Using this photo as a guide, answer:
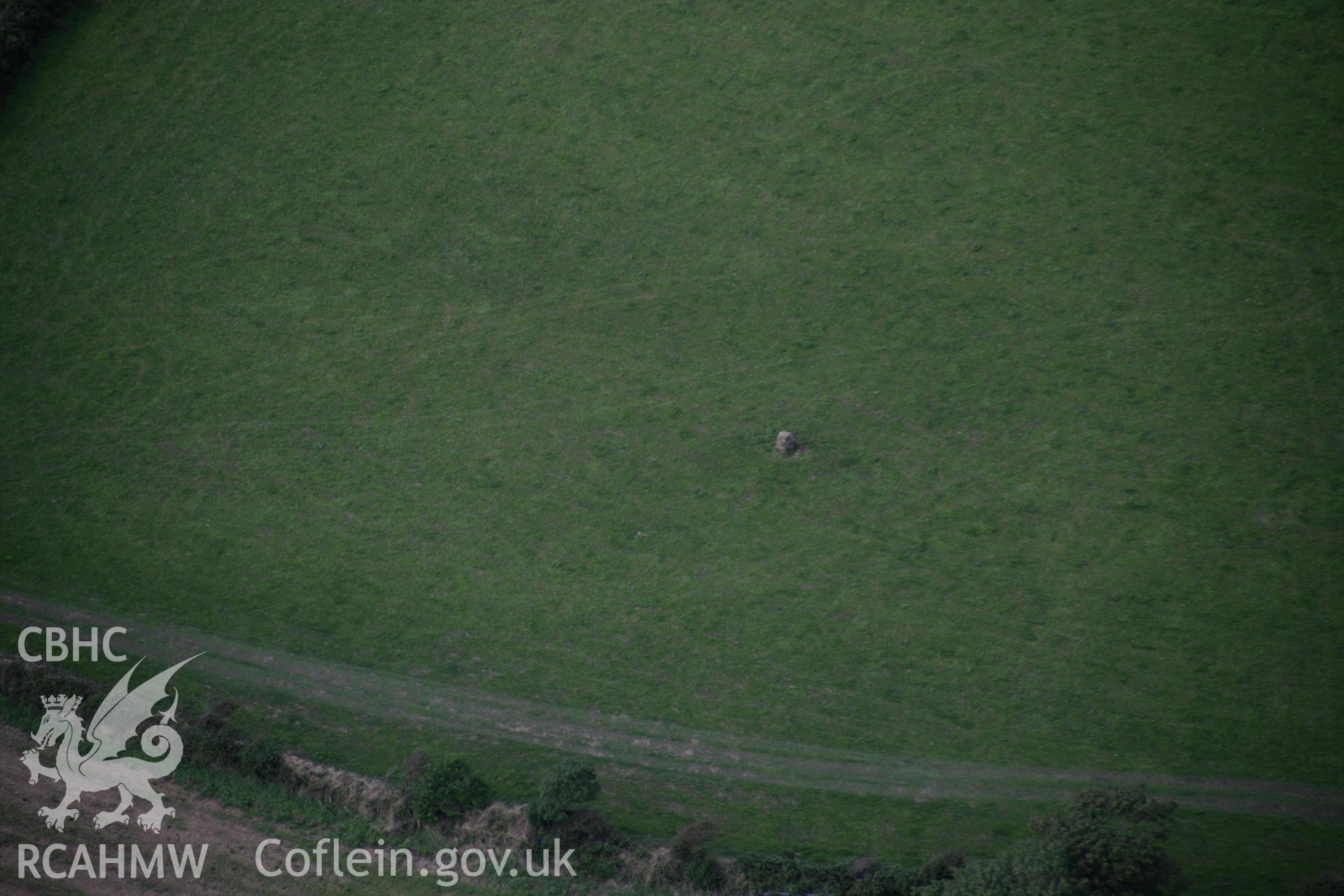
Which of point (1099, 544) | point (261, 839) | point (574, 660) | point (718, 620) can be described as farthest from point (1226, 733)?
point (261, 839)

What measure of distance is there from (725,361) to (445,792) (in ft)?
51.9

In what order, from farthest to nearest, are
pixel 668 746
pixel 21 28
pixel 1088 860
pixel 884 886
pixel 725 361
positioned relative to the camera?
1. pixel 21 28
2. pixel 725 361
3. pixel 668 746
4. pixel 884 886
5. pixel 1088 860

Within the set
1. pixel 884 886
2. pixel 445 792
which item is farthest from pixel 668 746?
pixel 884 886

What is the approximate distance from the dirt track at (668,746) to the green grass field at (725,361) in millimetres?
440

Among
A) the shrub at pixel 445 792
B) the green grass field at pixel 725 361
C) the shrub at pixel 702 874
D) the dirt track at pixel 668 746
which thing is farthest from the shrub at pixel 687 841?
the shrub at pixel 445 792

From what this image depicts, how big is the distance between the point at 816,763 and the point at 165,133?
3311 centimetres

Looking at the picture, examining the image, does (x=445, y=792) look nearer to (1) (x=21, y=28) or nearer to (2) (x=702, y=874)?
(2) (x=702, y=874)

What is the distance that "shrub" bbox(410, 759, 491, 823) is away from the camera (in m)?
22.8

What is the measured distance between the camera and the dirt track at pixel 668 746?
77.2ft

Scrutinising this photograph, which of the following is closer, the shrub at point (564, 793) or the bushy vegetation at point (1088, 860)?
the bushy vegetation at point (1088, 860)

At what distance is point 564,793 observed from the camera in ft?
72.7

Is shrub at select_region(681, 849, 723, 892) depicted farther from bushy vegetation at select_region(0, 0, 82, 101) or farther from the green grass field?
bushy vegetation at select_region(0, 0, 82, 101)
